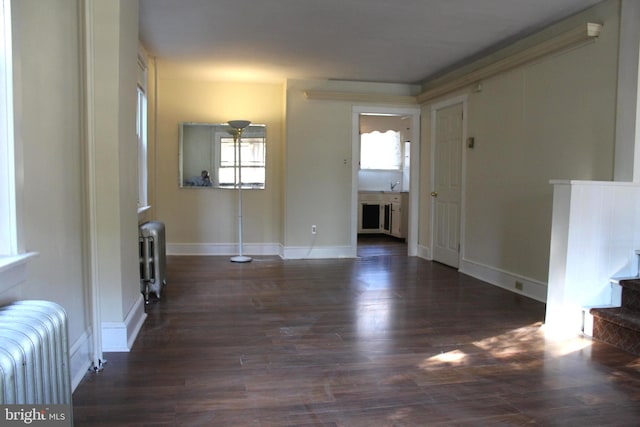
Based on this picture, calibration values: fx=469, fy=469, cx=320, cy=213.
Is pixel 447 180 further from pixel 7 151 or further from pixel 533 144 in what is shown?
pixel 7 151

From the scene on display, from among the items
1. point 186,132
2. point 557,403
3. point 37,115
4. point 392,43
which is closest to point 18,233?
point 37,115

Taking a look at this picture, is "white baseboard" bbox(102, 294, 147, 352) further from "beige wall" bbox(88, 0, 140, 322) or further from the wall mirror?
the wall mirror

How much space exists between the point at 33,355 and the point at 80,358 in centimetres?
132

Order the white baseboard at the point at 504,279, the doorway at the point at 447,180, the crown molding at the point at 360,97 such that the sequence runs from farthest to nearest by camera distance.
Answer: the crown molding at the point at 360,97, the doorway at the point at 447,180, the white baseboard at the point at 504,279

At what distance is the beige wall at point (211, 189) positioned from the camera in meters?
6.80

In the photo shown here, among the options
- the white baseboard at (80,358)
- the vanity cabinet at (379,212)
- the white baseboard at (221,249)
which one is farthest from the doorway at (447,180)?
the white baseboard at (80,358)

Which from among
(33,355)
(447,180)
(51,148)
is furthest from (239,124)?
(33,355)

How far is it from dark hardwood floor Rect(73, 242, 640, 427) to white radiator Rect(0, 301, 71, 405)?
1.99 ft

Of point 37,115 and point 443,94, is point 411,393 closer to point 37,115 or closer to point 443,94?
point 37,115

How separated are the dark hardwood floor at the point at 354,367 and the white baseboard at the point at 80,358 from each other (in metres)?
0.05

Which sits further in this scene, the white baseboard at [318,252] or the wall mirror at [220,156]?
the wall mirror at [220,156]

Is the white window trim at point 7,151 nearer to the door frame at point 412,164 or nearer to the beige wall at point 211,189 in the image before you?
the beige wall at point 211,189

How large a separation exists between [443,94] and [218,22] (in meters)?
3.13

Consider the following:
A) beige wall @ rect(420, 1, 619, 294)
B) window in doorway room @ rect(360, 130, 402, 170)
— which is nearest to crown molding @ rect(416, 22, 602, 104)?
beige wall @ rect(420, 1, 619, 294)
